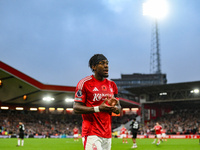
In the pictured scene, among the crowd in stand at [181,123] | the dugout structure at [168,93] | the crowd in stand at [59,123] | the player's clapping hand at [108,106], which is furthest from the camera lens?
the dugout structure at [168,93]

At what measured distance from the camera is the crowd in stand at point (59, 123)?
45.7 meters

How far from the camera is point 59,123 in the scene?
5553 centimetres

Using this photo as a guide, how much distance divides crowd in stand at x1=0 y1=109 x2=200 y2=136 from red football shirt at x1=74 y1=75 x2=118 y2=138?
4236cm

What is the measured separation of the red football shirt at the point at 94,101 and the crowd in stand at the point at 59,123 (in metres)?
42.4

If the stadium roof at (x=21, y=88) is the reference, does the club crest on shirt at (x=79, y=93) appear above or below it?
below

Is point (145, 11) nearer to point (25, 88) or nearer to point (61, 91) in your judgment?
point (61, 91)

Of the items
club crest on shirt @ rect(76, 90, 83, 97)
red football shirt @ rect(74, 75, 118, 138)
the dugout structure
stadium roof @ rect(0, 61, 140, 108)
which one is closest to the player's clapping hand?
red football shirt @ rect(74, 75, 118, 138)

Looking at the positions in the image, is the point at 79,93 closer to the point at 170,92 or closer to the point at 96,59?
the point at 96,59

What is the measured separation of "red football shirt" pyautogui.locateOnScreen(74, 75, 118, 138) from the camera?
4395 millimetres

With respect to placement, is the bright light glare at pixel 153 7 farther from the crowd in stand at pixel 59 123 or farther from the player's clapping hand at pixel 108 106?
the player's clapping hand at pixel 108 106

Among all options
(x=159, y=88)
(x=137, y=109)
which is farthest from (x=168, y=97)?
(x=137, y=109)

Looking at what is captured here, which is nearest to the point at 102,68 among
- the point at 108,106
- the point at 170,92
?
the point at 108,106

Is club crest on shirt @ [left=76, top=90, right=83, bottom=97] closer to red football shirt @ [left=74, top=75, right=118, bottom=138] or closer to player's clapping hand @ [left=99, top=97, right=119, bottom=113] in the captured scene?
red football shirt @ [left=74, top=75, right=118, bottom=138]

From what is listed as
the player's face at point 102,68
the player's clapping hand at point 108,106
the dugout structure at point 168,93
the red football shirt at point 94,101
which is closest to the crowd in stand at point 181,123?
the dugout structure at point 168,93
